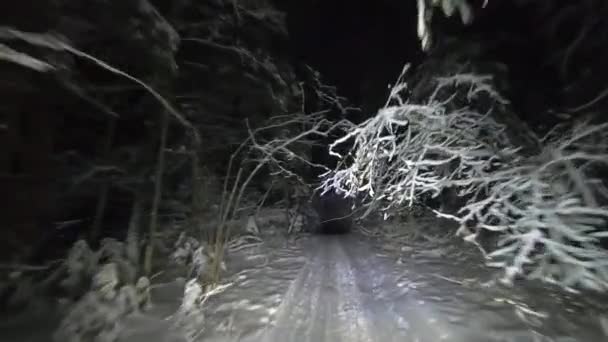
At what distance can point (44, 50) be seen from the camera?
14.8 feet

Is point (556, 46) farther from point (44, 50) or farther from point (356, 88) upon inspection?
point (356, 88)

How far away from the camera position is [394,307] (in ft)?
20.2

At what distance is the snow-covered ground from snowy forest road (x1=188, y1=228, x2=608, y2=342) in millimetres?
13

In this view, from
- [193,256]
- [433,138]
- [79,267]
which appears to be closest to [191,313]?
[79,267]

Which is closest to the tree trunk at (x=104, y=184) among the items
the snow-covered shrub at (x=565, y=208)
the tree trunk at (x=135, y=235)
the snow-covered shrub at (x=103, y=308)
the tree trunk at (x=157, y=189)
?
the tree trunk at (x=135, y=235)

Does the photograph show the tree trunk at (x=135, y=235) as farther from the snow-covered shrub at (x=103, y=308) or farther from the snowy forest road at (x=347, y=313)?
the snowy forest road at (x=347, y=313)

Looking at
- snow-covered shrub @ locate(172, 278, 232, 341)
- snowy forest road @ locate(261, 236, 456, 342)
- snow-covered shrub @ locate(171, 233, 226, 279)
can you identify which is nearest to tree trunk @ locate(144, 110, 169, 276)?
snow-covered shrub @ locate(171, 233, 226, 279)

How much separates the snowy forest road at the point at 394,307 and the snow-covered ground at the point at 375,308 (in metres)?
0.01

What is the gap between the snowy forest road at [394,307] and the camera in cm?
500

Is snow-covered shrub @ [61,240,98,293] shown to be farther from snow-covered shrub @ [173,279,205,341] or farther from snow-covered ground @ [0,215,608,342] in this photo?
snow-covered shrub @ [173,279,205,341]

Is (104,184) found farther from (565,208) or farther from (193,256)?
(565,208)

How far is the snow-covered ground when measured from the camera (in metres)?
5.03

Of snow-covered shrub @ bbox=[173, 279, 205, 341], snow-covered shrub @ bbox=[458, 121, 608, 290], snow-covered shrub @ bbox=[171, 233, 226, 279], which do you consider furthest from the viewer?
snow-covered shrub @ bbox=[171, 233, 226, 279]

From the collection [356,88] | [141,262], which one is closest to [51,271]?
[141,262]
